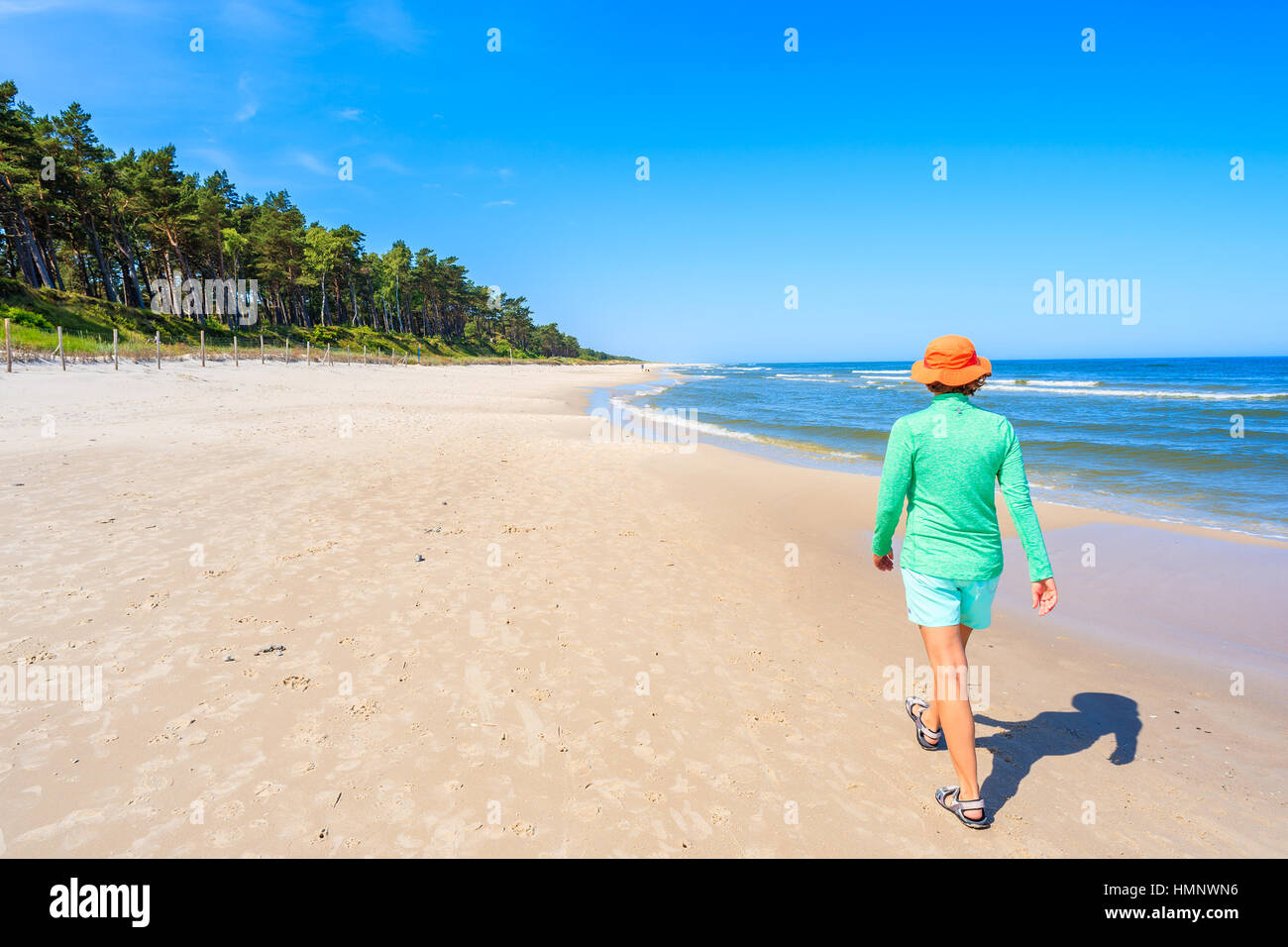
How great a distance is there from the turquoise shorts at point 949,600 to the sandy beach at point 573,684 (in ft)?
3.89

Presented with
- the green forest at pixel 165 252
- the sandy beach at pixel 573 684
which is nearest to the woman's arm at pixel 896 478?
the sandy beach at pixel 573 684

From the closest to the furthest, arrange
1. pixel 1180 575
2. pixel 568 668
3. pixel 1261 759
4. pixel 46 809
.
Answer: pixel 46 809 → pixel 1261 759 → pixel 568 668 → pixel 1180 575

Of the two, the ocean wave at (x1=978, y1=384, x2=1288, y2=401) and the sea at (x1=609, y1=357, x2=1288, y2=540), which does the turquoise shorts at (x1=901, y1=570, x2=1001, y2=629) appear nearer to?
the sea at (x1=609, y1=357, x2=1288, y2=540)

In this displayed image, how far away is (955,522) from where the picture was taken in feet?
10.2

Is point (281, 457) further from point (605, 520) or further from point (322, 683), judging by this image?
point (322, 683)

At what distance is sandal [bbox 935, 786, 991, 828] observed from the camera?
3.10 meters

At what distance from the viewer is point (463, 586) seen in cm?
629

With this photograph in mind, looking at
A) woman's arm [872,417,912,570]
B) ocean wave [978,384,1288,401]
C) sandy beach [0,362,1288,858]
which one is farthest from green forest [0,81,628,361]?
ocean wave [978,384,1288,401]

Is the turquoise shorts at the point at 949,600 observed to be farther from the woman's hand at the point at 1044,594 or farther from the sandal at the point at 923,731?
the sandal at the point at 923,731

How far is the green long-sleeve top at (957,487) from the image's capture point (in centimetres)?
304

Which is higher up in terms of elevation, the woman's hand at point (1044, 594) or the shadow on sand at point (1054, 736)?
the woman's hand at point (1044, 594)
